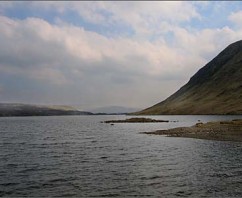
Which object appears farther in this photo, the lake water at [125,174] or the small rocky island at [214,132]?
the small rocky island at [214,132]

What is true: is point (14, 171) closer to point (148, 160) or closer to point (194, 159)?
point (148, 160)

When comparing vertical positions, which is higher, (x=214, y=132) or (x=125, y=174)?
(x=214, y=132)

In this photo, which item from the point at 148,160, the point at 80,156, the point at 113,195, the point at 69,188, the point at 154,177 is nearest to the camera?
the point at 113,195

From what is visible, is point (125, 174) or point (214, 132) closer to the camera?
point (125, 174)

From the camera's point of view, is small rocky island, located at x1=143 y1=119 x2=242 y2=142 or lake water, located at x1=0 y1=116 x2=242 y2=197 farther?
small rocky island, located at x1=143 y1=119 x2=242 y2=142

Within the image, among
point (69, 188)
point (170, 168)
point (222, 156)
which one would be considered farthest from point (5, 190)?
point (222, 156)

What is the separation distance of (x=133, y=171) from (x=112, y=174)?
300 centimetres

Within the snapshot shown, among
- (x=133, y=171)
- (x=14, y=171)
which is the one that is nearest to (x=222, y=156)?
(x=133, y=171)

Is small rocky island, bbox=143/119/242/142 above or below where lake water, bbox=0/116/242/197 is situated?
above

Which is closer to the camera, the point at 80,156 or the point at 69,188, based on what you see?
the point at 69,188

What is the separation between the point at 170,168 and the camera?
4031 centimetres

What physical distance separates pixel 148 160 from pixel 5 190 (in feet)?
74.0

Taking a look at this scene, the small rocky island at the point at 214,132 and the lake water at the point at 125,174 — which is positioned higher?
the small rocky island at the point at 214,132

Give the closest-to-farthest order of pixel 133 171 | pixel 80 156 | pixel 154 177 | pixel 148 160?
pixel 154 177 → pixel 133 171 → pixel 148 160 → pixel 80 156
